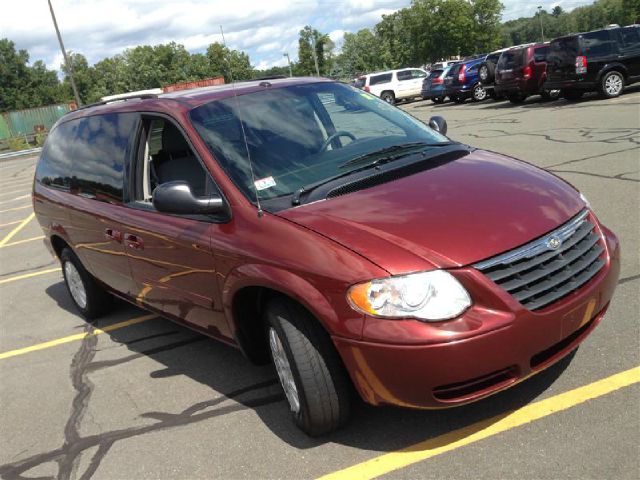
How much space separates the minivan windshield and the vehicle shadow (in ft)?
4.14

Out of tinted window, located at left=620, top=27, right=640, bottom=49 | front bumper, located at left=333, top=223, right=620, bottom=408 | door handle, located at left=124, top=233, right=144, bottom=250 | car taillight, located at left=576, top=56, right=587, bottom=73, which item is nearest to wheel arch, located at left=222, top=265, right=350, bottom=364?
front bumper, located at left=333, top=223, right=620, bottom=408

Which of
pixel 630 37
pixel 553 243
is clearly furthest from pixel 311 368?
pixel 630 37

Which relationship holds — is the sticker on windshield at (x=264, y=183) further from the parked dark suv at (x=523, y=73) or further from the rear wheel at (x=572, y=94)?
the parked dark suv at (x=523, y=73)

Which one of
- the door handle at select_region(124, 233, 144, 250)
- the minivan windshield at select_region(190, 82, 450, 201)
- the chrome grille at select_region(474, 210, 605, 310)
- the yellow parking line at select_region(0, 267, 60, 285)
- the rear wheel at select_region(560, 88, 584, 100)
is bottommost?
the rear wheel at select_region(560, 88, 584, 100)

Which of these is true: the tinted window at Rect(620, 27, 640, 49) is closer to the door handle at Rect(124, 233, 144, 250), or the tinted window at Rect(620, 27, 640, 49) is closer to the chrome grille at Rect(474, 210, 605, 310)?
the chrome grille at Rect(474, 210, 605, 310)

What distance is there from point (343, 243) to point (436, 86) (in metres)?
25.3

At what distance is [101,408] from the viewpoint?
13.0 ft

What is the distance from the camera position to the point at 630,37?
16.8 m

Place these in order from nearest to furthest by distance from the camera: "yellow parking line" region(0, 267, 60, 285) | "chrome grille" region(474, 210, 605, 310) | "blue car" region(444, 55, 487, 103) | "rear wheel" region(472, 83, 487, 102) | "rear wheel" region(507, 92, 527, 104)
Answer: "chrome grille" region(474, 210, 605, 310), "yellow parking line" region(0, 267, 60, 285), "rear wheel" region(507, 92, 527, 104), "blue car" region(444, 55, 487, 103), "rear wheel" region(472, 83, 487, 102)

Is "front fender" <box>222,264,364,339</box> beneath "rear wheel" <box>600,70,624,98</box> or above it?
above

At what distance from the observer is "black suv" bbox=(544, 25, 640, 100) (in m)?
16.6

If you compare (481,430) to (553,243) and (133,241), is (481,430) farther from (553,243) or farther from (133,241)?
(133,241)

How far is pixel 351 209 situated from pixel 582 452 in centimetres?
151

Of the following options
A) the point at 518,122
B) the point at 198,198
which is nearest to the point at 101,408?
the point at 198,198
